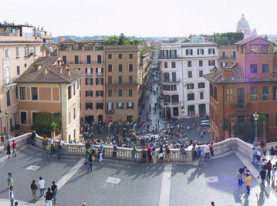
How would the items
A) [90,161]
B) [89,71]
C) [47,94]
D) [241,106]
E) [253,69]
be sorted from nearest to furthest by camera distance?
[90,161]
[241,106]
[253,69]
[47,94]
[89,71]

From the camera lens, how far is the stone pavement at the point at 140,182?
24172 millimetres

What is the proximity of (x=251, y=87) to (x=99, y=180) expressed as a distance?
2273 centimetres

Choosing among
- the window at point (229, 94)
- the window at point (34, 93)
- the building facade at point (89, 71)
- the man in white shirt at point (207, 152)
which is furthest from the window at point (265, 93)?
the building facade at point (89, 71)

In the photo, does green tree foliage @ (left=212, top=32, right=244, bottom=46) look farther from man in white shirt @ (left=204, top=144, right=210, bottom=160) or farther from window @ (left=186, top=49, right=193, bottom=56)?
man in white shirt @ (left=204, top=144, right=210, bottom=160)

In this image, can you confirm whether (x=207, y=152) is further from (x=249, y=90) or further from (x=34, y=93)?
(x=34, y=93)

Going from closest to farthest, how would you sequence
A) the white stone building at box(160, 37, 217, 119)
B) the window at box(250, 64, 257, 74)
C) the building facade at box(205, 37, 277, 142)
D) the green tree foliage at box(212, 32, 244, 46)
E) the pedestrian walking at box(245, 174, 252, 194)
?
Answer: the pedestrian walking at box(245, 174, 252, 194)
the building facade at box(205, 37, 277, 142)
the window at box(250, 64, 257, 74)
the white stone building at box(160, 37, 217, 119)
the green tree foliage at box(212, 32, 244, 46)

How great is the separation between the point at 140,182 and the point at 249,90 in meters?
21.4

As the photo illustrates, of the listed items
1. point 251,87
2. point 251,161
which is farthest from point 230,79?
point 251,161

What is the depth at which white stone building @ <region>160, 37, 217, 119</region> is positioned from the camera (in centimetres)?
8406

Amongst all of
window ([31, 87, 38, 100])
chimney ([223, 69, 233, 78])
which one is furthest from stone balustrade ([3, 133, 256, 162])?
window ([31, 87, 38, 100])

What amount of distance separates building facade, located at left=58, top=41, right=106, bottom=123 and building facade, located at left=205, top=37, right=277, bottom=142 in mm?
37790

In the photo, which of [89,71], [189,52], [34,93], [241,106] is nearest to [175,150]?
[241,106]

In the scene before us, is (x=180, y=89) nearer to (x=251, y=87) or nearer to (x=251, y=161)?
(x=251, y=87)

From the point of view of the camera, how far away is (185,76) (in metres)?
84.5
